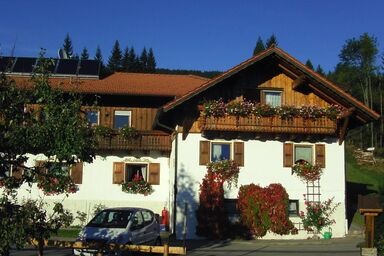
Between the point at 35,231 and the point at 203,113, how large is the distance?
15.0m

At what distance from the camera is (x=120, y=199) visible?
26625 millimetres

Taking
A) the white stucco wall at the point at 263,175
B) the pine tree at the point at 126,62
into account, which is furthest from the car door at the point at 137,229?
the pine tree at the point at 126,62

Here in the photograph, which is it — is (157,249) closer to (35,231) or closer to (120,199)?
(35,231)

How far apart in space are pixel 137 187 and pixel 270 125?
23.0ft

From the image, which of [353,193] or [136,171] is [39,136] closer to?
[136,171]

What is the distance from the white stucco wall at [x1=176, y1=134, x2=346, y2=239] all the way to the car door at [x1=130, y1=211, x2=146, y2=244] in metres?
6.90

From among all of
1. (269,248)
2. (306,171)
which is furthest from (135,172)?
(269,248)

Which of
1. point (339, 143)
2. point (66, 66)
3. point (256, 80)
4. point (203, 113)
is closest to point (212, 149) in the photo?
point (203, 113)

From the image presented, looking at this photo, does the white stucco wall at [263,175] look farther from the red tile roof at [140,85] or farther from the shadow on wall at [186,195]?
the red tile roof at [140,85]

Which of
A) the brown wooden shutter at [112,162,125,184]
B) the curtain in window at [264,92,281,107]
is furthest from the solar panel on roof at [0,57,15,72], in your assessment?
the brown wooden shutter at [112,162,125,184]

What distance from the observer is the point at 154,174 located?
26984mm

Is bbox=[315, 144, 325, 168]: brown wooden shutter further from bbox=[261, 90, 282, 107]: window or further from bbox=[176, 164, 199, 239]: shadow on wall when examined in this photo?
bbox=[176, 164, 199, 239]: shadow on wall

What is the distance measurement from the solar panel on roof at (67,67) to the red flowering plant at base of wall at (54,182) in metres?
21.8

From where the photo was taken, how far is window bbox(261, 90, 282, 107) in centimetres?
2567
